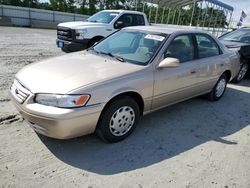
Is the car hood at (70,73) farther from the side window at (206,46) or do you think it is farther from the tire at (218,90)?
the tire at (218,90)

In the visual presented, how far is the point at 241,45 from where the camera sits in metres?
7.45

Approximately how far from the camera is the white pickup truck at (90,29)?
866 cm

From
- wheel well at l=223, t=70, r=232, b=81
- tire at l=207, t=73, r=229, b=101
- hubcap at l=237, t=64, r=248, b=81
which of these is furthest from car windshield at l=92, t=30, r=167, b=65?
hubcap at l=237, t=64, r=248, b=81

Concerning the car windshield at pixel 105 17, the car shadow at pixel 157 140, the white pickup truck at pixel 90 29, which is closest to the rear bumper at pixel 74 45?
the white pickup truck at pixel 90 29

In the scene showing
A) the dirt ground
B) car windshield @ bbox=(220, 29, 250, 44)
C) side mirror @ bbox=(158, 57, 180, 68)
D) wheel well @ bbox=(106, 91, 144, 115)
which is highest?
car windshield @ bbox=(220, 29, 250, 44)

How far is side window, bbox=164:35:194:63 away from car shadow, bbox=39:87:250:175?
1093 millimetres

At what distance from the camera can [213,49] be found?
5.21m

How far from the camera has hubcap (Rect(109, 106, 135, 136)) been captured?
3406 millimetres

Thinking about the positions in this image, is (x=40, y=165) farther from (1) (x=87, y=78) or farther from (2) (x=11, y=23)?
(2) (x=11, y=23)

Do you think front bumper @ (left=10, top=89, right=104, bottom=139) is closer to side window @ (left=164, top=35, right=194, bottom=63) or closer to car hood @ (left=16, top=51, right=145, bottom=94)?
car hood @ (left=16, top=51, right=145, bottom=94)

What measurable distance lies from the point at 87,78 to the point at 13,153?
1.32 meters

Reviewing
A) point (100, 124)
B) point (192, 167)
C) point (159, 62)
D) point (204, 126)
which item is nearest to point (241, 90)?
point (204, 126)

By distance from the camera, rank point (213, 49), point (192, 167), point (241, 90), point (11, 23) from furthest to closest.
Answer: point (11, 23) < point (241, 90) < point (213, 49) < point (192, 167)

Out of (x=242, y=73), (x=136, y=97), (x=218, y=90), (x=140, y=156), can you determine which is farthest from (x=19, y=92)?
(x=242, y=73)
